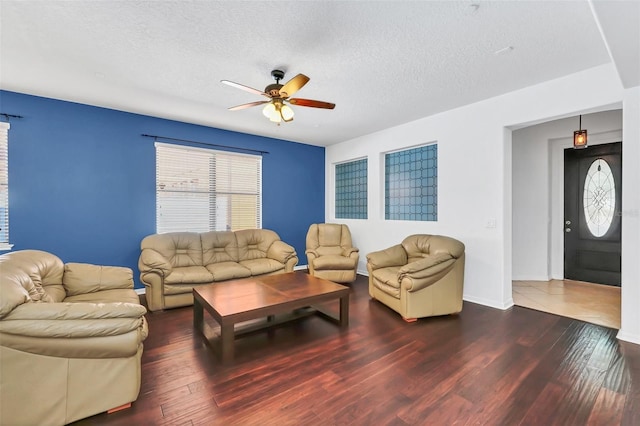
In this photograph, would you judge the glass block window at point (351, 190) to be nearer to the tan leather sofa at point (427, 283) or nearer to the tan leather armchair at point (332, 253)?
the tan leather armchair at point (332, 253)

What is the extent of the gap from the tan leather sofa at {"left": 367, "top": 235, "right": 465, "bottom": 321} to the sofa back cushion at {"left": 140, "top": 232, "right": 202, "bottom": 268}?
2.75 m

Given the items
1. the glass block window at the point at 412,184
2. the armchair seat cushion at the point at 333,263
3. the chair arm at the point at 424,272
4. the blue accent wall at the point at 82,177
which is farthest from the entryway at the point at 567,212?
the blue accent wall at the point at 82,177

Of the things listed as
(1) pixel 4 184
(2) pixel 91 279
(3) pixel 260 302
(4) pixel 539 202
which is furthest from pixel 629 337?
(1) pixel 4 184

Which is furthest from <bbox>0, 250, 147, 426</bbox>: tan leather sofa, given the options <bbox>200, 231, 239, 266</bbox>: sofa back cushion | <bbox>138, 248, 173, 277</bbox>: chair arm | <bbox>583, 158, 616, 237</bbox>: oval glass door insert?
<bbox>583, 158, 616, 237</bbox>: oval glass door insert

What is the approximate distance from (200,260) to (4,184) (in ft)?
8.23

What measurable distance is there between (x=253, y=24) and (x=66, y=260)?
13.1 feet

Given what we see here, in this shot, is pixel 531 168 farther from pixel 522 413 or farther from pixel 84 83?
pixel 84 83

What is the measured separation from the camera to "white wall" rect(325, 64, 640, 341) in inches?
119

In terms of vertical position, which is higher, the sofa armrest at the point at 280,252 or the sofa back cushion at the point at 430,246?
the sofa back cushion at the point at 430,246

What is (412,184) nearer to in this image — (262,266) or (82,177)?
(262,266)

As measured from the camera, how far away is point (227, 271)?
3996 mm

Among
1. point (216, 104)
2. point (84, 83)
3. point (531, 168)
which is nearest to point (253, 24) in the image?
point (216, 104)

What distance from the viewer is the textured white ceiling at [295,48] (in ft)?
6.70

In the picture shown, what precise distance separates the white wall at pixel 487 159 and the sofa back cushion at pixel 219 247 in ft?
9.96
